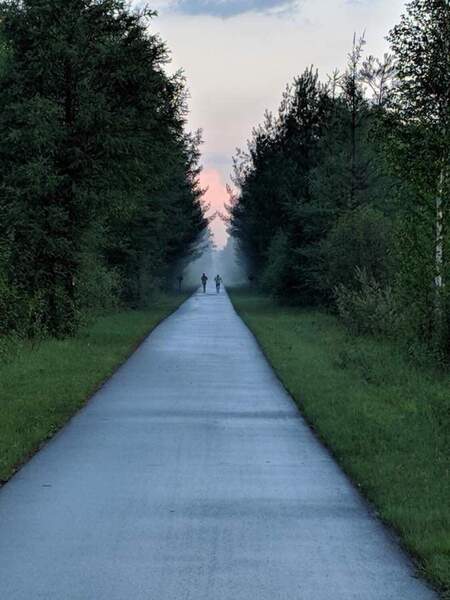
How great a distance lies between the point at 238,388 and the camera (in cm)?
1419

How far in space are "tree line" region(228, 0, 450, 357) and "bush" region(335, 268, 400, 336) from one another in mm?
43

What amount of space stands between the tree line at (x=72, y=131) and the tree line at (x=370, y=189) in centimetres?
685

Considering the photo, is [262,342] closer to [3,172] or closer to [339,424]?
[3,172]

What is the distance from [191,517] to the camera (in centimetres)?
634

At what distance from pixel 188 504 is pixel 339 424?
4123 millimetres

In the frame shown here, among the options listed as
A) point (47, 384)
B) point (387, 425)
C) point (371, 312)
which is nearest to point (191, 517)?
point (387, 425)

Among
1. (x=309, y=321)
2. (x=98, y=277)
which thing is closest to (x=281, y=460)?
(x=98, y=277)

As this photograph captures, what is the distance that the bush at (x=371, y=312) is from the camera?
73.0 feet

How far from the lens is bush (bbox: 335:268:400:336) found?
22250 millimetres

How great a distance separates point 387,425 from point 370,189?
25.8m

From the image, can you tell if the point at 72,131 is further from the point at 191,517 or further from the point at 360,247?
the point at 191,517

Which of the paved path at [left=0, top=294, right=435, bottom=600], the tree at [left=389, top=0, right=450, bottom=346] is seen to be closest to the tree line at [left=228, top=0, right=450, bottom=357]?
the tree at [left=389, top=0, right=450, bottom=346]

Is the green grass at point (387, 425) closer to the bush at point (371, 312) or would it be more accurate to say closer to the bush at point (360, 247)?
the bush at point (371, 312)

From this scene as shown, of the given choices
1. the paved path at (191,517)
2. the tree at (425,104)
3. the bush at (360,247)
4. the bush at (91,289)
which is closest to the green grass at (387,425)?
the paved path at (191,517)
